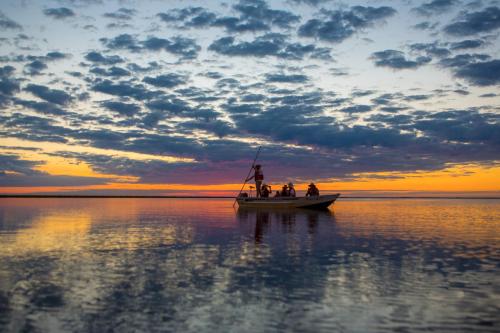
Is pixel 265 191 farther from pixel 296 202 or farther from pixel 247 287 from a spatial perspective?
pixel 247 287

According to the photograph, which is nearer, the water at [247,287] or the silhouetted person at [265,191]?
the water at [247,287]

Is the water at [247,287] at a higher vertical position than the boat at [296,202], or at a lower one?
lower

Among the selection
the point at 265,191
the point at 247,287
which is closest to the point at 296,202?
the point at 265,191

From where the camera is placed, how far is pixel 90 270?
18.8 metres

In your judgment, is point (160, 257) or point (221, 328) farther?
point (160, 257)

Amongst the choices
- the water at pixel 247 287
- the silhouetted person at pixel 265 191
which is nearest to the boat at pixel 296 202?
the silhouetted person at pixel 265 191

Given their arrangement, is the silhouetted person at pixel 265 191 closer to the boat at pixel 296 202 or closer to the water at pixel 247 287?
the boat at pixel 296 202

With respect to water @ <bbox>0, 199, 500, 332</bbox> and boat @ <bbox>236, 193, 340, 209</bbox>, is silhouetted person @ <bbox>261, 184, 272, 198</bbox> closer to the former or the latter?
boat @ <bbox>236, 193, 340, 209</bbox>

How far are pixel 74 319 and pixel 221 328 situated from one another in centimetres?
389

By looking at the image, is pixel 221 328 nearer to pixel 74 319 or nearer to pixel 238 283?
pixel 74 319

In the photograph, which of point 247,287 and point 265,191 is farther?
point 265,191

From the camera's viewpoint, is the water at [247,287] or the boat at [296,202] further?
the boat at [296,202]

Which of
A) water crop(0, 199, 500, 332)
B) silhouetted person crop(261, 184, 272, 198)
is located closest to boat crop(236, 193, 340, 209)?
silhouetted person crop(261, 184, 272, 198)

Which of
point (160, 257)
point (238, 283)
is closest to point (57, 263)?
point (160, 257)
